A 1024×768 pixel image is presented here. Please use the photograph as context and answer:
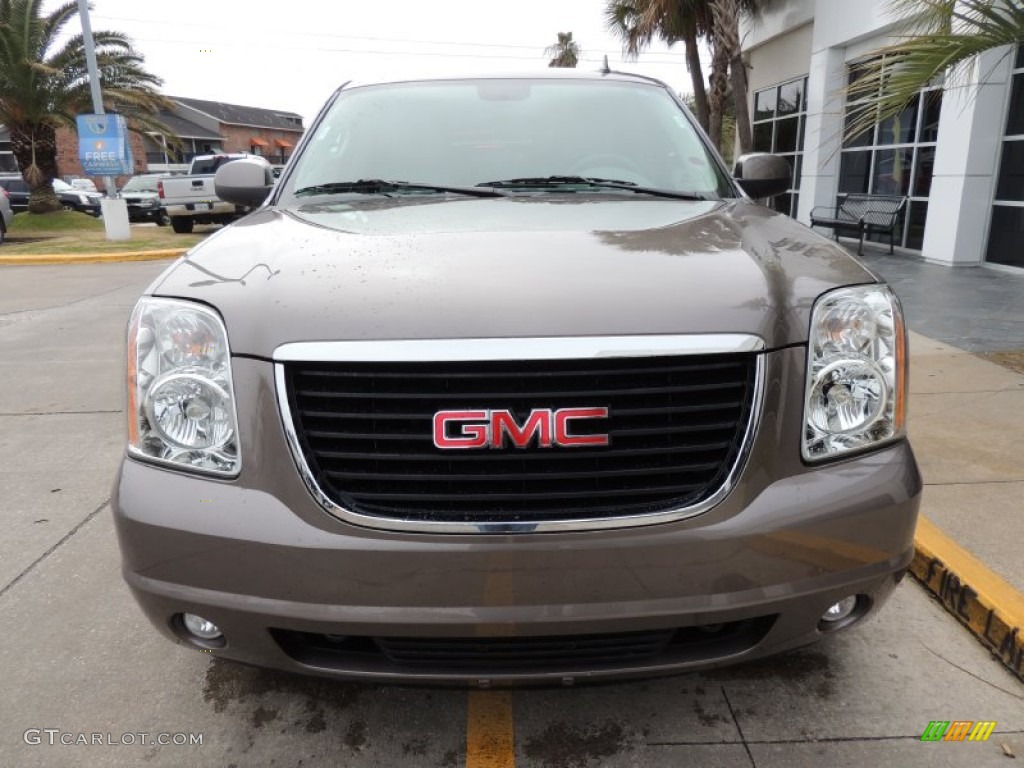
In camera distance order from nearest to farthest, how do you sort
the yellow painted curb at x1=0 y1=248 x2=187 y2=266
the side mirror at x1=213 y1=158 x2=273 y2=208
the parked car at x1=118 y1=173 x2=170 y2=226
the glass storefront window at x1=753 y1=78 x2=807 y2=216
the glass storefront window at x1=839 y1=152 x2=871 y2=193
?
1. the side mirror at x1=213 y1=158 x2=273 y2=208
2. the glass storefront window at x1=839 y1=152 x2=871 y2=193
3. the yellow painted curb at x1=0 y1=248 x2=187 y2=266
4. the glass storefront window at x1=753 y1=78 x2=807 y2=216
5. the parked car at x1=118 y1=173 x2=170 y2=226

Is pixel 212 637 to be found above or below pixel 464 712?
above

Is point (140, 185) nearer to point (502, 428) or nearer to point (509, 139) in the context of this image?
point (509, 139)

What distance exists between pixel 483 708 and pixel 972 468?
102 inches

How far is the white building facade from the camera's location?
916cm

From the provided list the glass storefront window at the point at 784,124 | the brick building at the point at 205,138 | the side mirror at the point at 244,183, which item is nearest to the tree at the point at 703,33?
the glass storefront window at the point at 784,124

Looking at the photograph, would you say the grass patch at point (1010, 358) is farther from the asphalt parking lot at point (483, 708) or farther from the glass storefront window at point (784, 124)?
the glass storefront window at point (784, 124)

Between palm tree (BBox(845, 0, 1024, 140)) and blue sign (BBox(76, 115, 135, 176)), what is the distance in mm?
14572

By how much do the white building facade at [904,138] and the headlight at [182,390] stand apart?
17.2ft

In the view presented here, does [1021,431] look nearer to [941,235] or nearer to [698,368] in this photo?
[698,368]

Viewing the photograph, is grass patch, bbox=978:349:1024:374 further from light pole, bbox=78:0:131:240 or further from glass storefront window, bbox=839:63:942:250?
light pole, bbox=78:0:131:240

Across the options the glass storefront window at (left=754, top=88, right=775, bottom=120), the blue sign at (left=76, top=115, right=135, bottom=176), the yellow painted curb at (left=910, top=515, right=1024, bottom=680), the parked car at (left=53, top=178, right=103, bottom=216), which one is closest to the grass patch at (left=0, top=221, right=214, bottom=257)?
the blue sign at (left=76, top=115, right=135, bottom=176)

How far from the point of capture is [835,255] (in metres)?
2.03

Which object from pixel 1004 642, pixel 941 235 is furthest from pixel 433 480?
pixel 941 235

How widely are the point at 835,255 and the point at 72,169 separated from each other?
54228mm
